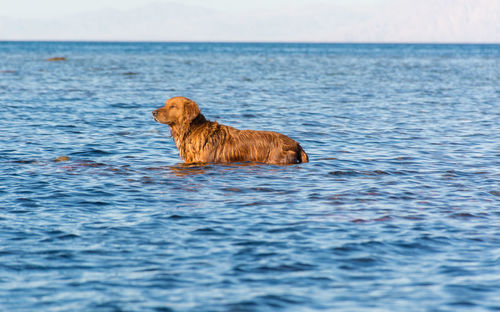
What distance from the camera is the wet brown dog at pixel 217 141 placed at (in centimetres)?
1539

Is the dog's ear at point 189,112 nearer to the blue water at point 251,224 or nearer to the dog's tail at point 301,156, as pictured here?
the blue water at point 251,224

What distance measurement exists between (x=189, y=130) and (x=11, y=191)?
432 cm

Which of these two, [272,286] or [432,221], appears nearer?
[272,286]

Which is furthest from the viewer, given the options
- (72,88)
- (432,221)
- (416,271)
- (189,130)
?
(72,88)

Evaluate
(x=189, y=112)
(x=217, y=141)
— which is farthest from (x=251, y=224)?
(x=189, y=112)

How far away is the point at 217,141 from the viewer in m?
15.4

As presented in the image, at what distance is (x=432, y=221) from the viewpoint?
11.0 meters

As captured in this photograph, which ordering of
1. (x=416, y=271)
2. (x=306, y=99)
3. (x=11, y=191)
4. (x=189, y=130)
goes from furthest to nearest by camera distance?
(x=306, y=99), (x=189, y=130), (x=11, y=191), (x=416, y=271)

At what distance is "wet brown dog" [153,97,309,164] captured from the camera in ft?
50.5

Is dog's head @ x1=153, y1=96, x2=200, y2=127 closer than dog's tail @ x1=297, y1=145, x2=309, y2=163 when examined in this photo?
Yes

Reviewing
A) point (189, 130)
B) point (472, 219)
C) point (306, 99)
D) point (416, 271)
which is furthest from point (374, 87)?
point (416, 271)

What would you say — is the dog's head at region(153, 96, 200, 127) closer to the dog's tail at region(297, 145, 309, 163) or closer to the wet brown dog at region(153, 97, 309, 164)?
the wet brown dog at region(153, 97, 309, 164)

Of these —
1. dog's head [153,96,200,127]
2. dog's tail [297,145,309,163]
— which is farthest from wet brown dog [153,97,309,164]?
dog's tail [297,145,309,163]

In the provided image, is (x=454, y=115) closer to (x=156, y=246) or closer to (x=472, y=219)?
(x=472, y=219)
